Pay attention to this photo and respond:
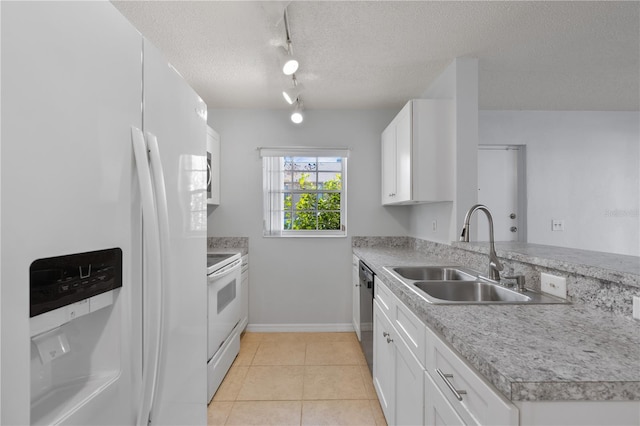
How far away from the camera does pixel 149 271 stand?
821 mm

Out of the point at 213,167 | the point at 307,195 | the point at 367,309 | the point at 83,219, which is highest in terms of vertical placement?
the point at 213,167

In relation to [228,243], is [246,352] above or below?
below

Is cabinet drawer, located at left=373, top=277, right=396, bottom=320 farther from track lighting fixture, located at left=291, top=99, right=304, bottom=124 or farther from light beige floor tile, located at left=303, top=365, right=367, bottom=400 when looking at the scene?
track lighting fixture, located at left=291, top=99, right=304, bottom=124

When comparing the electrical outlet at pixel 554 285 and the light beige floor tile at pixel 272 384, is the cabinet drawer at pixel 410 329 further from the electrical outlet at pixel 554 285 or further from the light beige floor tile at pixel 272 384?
the light beige floor tile at pixel 272 384

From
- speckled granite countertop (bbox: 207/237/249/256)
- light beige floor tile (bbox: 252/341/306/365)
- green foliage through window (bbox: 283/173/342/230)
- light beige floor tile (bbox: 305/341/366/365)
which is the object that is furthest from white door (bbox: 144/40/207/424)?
green foliage through window (bbox: 283/173/342/230)

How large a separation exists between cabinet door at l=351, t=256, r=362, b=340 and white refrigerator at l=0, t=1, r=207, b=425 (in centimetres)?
205

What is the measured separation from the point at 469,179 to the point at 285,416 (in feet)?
6.80

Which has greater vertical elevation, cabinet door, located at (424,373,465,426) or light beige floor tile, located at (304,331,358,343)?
cabinet door, located at (424,373,465,426)

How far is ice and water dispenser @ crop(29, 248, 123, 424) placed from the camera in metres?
0.59

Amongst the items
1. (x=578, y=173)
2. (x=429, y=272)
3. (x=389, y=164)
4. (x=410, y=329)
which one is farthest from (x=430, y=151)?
(x=578, y=173)

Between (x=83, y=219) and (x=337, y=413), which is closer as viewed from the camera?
(x=83, y=219)

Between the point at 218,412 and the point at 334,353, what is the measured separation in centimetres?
114

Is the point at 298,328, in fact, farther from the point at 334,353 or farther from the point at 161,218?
the point at 161,218

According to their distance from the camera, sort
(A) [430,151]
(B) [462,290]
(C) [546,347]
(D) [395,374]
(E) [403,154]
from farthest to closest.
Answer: (E) [403,154], (A) [430,151], (B) [462,290], (D) [395,374], (C) [546,347]
